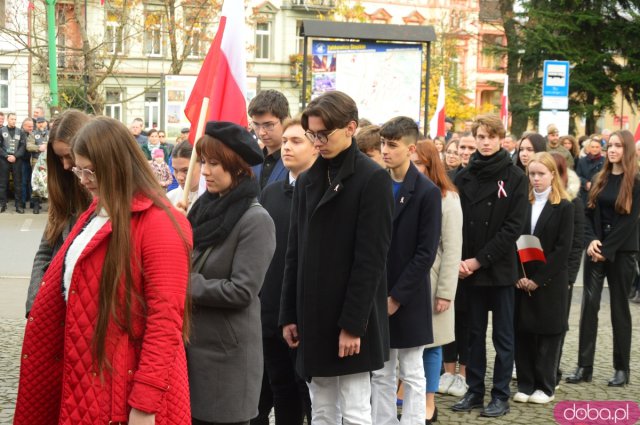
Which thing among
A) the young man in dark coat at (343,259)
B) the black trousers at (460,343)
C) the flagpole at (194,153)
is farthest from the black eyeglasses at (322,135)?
the black trousers at (460,343)

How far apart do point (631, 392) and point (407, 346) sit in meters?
2.64

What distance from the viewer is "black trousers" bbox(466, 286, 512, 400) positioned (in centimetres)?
683

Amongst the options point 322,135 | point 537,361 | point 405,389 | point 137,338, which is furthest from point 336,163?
point 537,361

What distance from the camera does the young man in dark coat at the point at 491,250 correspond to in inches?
266

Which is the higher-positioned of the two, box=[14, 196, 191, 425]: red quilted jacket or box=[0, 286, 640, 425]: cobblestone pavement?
box=[14, 196, 191, 425]: red quilted jacket

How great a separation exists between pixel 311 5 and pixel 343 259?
56.6m

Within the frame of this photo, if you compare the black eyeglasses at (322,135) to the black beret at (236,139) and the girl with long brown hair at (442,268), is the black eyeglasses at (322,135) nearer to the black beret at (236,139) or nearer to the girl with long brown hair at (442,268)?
the black beret at (236,139)

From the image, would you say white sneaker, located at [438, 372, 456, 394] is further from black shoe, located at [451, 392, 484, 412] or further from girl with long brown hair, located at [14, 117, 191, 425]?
girl with long brown hair, located at [14, 117, 191, 425]

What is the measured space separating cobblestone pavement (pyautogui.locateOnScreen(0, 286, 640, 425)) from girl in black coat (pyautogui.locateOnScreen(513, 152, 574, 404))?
9.0 inches

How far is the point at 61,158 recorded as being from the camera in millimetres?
4555

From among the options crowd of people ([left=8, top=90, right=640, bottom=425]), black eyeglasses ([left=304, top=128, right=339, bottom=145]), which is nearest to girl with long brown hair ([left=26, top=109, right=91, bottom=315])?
crowd of people ([left=8, top=90, right=640, bottom=425])

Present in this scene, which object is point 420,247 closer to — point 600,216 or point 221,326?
point 221,326

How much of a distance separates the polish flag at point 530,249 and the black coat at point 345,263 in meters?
2.73

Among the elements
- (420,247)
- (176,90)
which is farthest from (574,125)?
(420,247)
